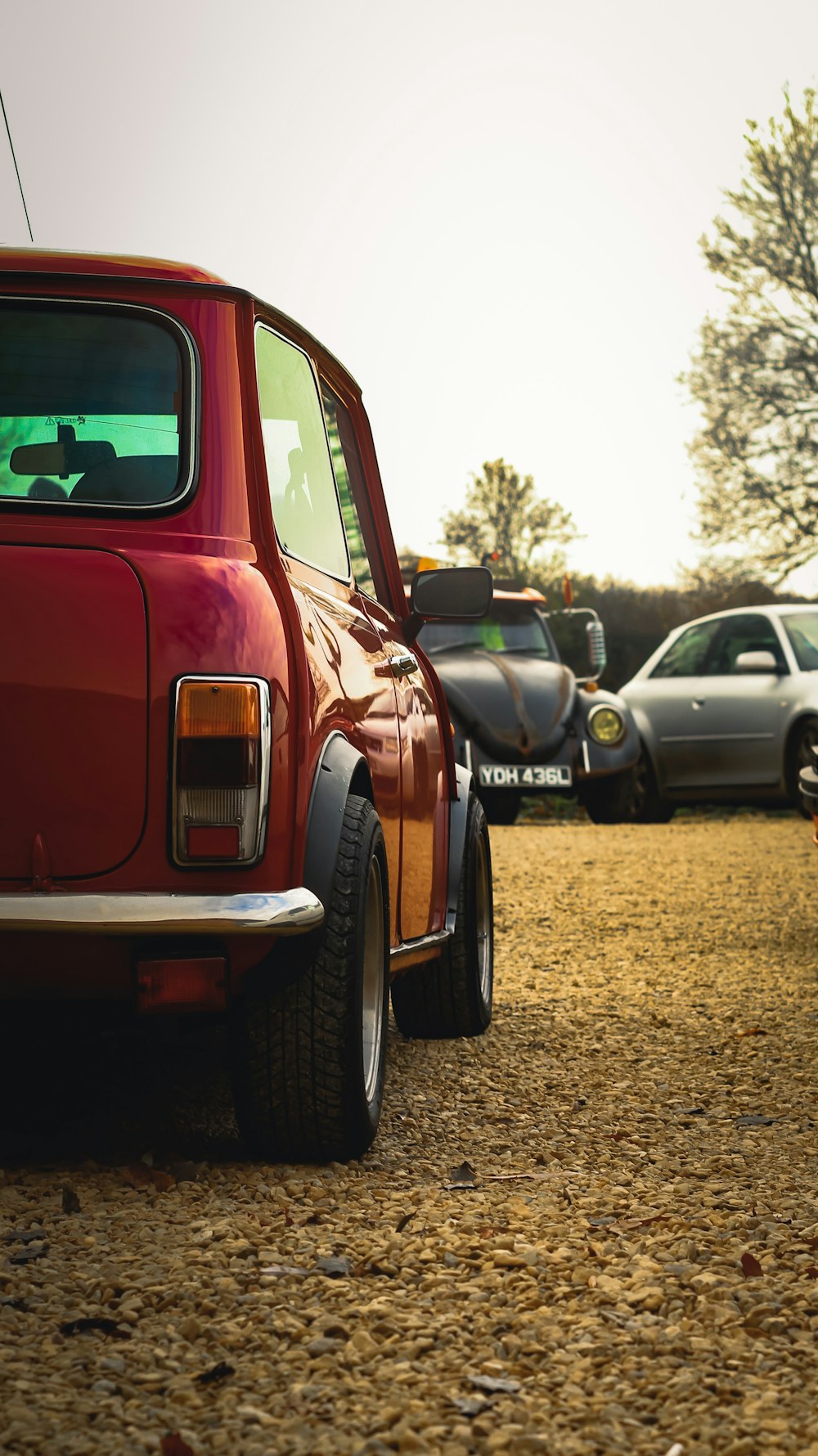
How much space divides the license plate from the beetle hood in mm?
64

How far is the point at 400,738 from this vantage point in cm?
451

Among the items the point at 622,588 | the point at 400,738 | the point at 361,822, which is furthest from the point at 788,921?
the point at 622,588

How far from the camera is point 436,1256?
124 inches

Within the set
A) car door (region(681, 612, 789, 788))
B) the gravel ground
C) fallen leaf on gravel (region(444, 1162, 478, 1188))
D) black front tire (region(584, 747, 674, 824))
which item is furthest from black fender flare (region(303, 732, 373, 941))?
black front tire (region(584, 747, 674, 824))

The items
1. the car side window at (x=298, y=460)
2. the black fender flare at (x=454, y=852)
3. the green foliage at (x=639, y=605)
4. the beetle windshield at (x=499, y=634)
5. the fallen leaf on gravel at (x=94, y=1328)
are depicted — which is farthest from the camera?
the green foliage at (x=639, y=605)

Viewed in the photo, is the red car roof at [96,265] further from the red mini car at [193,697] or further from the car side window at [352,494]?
the car side window at [352,494]

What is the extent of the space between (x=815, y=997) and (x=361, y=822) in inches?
131

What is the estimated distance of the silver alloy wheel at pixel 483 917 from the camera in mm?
5668

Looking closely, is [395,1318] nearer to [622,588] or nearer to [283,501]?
[283,501]

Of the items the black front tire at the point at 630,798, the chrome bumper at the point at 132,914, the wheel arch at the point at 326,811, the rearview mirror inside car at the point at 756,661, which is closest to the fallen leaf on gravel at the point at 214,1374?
the chrome bumper at the point at 132,914

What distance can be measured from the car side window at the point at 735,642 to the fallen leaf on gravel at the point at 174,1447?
13045 mm

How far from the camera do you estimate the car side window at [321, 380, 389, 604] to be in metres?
4.62

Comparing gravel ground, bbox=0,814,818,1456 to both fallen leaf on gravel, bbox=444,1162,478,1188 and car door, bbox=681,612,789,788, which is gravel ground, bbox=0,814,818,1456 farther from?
car door, bbox=681,612,789,788

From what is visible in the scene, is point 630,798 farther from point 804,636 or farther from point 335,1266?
point 335,1266
